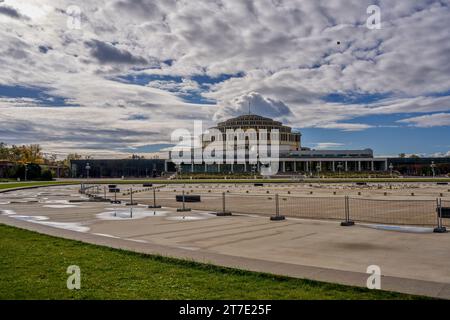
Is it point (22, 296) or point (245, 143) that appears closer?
point (22, 296)

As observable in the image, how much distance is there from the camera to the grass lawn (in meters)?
7.31

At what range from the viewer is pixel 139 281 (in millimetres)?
8320

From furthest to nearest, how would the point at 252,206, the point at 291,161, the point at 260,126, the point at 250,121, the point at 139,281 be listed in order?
the point at 250,121 < the point at 260,126 < the point at 291,161 < the point at 252,206 < the point at 139,281

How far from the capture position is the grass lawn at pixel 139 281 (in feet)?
24.0

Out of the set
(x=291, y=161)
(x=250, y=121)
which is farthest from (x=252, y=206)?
(x=250, y=121)

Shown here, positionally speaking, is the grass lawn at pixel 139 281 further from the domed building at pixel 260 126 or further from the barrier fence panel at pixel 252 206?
the domed building at pixel 260 126

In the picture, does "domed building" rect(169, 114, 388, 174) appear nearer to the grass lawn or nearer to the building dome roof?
the building dome roof

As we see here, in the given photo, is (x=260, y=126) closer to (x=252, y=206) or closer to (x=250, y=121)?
(x=250, y=121)

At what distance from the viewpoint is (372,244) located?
1326 centimetres

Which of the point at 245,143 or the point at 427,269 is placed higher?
the point at 245,143

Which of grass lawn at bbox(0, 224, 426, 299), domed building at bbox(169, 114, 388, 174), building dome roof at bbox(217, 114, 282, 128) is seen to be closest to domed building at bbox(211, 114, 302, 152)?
building dome roof at bbox(217, 114, 282, 128)

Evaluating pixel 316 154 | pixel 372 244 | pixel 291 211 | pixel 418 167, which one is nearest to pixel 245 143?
pixel 316 154
